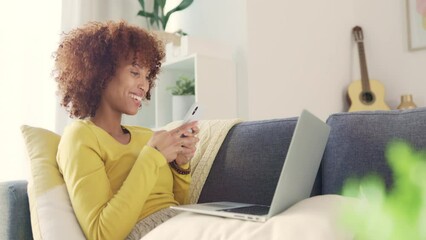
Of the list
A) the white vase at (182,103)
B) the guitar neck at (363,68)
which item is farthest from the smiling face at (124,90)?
the guitar neck at (363,68)

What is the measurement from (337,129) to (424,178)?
0.73 m

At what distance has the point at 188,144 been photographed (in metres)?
1.02

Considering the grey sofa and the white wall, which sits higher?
the white wall

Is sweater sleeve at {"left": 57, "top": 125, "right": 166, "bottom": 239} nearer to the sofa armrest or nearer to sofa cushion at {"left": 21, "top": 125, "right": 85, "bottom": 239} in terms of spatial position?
sofa cushion at {"left": 21, "top": 125, "right": 85, "bottom": 239}

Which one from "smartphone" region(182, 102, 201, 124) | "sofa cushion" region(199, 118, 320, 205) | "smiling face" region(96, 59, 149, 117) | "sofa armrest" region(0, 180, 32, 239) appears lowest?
"sofa armrest" region(0, 180, 32, 239)

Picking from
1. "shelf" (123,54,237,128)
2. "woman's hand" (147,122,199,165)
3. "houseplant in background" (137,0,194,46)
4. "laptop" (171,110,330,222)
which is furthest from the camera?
"houseplant in background" (137,0,194,46)

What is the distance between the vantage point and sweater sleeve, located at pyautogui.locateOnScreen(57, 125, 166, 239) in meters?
0.85

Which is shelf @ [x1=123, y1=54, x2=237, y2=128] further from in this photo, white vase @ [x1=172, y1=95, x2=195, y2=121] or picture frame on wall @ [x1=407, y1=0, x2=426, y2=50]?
picture frame on wall @ [x1=407, y1=0, x2=426, y2=50]

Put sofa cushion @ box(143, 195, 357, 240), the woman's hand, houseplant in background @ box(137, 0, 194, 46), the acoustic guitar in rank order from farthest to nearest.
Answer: the acoustic guitar
houseplant in background @ box(137, 0, 194, 46)
the woman's hand
sofa cushion @ box(143, 195, 357, 240)

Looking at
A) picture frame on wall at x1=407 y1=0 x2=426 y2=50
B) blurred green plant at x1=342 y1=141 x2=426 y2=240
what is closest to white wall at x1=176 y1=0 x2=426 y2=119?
picture frame on wall at x1=407 y1=0 x2=426 y2=50

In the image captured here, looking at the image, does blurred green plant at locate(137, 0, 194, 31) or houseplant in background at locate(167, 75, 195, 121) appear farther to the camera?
blurred green plant at locate(137, 0, 194, 31)

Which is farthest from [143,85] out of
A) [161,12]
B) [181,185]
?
[161,12]

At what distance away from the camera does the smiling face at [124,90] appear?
1.05 meters

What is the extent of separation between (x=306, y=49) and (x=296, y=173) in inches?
81.5
